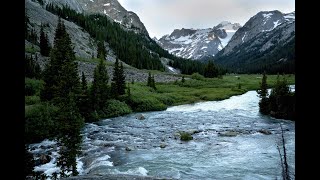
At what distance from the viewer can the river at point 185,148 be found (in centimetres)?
Answer: 2473

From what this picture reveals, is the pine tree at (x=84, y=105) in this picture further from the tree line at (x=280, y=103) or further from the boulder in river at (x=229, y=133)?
the tree line at (x=280, y=103)

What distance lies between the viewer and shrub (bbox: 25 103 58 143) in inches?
1438

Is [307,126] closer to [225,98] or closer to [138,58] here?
[225,98]

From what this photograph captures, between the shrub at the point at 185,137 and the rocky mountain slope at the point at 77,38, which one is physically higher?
the rocky mountain slope at the point at 77,38

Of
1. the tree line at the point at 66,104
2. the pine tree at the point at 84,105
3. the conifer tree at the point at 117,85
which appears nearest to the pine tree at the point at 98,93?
the tree line at the point at 66,104

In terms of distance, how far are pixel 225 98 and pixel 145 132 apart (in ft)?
150

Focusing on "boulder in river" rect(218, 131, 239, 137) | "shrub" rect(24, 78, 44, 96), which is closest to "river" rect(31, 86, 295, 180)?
"boulder in river" rect(218, 131, 239, 137)

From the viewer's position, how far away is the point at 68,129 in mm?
24953

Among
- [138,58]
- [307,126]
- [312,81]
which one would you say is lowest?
Answer: [307,126]

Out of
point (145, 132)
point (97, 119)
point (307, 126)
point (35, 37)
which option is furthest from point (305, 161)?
point (35, 37)

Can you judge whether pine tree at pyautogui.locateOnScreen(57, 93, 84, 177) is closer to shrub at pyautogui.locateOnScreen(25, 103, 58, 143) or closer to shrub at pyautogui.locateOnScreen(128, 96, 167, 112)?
shrub at pyautogui.locateOnScreen(25, 103, 58, 143)

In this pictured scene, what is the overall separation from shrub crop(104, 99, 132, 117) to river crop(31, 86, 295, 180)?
15.7 ft

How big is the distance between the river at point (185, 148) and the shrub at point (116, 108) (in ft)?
15.7

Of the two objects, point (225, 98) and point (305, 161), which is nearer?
point (305, 161)
